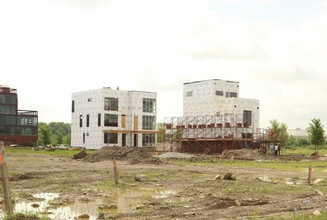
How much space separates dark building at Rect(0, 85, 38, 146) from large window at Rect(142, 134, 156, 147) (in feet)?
98.6

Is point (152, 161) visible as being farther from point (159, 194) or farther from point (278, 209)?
point (278, 209)

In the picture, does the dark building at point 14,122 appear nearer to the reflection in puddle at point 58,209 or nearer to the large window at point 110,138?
the large window at point 110,138

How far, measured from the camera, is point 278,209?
667 inches

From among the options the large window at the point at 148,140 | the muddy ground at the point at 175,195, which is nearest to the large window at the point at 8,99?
the large window at the point at 148,140

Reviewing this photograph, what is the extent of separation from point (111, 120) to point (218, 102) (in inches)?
750

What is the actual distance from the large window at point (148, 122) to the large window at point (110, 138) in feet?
21.2

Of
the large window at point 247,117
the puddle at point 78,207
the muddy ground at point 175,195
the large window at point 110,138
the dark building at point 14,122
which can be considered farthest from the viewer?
the dark building at point 14,122

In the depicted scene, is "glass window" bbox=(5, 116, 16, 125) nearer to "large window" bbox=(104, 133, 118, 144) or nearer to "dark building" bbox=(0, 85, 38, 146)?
"dark building" bbox=(0, 85, 38, 146)

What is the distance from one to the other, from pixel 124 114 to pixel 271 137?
→ 2991 centimetres

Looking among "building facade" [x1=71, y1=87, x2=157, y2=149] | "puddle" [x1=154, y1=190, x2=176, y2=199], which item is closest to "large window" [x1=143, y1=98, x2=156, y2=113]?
"building facade" [x1=71, y1=87, x2=157, y2=149]

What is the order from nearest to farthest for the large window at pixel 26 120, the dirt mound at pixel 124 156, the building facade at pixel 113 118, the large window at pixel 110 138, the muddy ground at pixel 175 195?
the muddy ground at pixel 175 195 < the dirt mound at pixel 124 156 < the large window at pixel 110 138 < the building facade at pixel 113 118 < the large window at pixel 26 120

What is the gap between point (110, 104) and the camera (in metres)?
93.6

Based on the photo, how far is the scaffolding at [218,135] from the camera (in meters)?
76.8

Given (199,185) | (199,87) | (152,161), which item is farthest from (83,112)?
(199,185)
